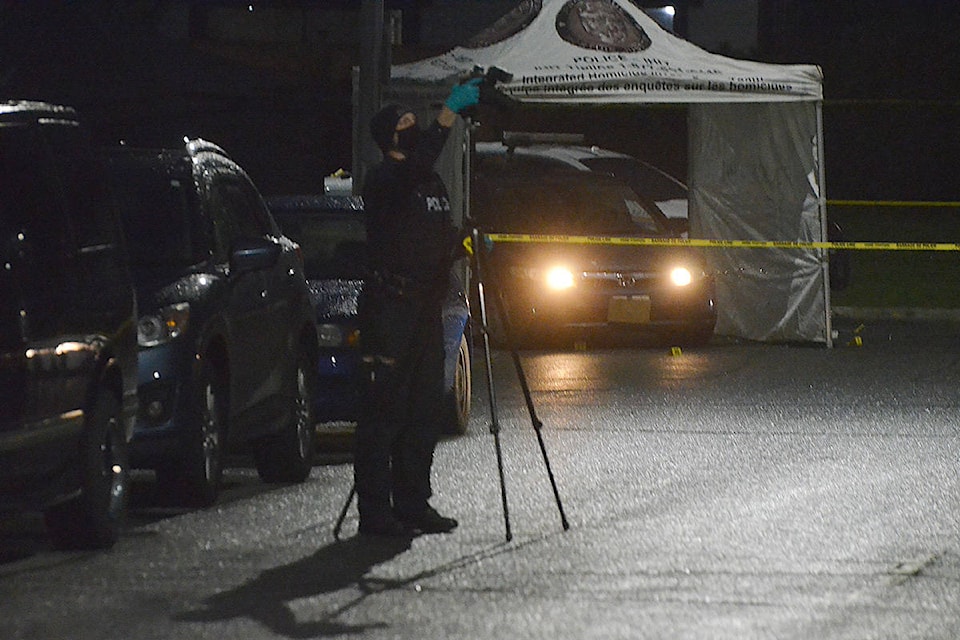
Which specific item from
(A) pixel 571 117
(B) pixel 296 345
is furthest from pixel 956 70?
(B) pixel 296 345

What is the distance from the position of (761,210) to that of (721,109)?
→ 111cm

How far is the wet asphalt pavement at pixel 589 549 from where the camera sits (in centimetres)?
728

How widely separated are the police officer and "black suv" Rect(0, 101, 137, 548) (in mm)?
1052

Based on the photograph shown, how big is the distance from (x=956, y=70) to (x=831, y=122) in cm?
356

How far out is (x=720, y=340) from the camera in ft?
69.5

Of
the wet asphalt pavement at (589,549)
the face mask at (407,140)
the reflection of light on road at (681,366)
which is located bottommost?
the reflection of light on road at (681,366)

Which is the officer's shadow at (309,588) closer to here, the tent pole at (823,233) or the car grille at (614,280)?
the car grille at (614,280)

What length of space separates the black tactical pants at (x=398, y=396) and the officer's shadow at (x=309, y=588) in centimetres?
26

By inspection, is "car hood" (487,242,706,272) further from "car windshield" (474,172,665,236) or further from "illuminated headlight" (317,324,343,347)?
"illuminated headlight" (317,324,343,347)

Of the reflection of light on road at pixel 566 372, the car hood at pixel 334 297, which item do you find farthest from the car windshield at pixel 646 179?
the car hood at pixel 334 297

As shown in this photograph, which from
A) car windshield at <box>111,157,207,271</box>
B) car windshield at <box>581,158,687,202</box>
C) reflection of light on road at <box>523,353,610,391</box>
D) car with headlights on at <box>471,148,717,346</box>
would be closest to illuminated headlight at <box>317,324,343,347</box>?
car windshield at <box>111,157,207,271</box>

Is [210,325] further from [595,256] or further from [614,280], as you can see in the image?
[595,256]

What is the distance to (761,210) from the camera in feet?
68.6

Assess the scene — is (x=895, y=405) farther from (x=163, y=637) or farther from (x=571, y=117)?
(x=571, y=117)
